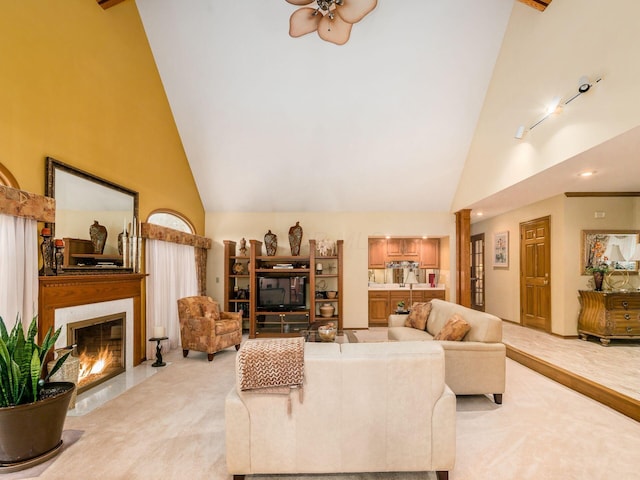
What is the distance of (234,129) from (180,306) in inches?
114

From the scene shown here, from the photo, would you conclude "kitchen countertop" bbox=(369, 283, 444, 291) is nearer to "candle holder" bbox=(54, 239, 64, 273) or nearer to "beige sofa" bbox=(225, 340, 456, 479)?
"beige sofa" bbox=(225, 340, 456, 479)

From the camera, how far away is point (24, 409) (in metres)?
2.25

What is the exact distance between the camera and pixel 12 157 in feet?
9.34

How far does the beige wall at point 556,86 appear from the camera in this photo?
9.74ft

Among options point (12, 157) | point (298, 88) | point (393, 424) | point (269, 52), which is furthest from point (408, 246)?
point (12, 157)

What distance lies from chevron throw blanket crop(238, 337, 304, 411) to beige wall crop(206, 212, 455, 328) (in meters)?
5.06

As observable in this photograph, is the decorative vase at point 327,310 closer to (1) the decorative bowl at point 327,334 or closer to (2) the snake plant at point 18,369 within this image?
(1) the decorative bowl at point 327,334

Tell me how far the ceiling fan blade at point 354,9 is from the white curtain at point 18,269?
3.44 m

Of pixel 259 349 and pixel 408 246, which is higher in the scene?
pixel 408 246

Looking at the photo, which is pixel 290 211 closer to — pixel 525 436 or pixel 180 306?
pixel 180 306

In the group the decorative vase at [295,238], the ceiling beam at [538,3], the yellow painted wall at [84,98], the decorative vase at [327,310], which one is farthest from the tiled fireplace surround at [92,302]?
the ceiling beam at [538,3]

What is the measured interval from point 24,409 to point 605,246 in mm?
7471

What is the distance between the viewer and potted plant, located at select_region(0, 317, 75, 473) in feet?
7.36

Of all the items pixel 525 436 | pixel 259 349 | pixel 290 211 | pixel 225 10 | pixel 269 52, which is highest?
pixel 225 10
